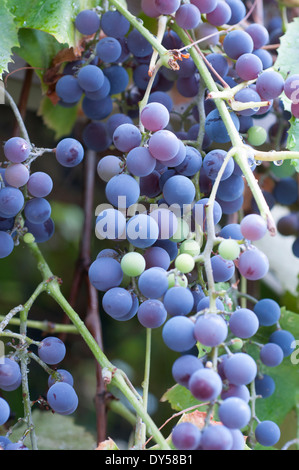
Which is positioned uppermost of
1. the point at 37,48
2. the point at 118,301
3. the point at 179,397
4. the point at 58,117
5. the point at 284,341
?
the point at 37,48

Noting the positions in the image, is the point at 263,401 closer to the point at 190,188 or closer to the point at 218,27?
the point at 190,188

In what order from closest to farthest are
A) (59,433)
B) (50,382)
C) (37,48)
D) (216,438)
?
1. (216,438)
2. (50,382)
3. (37,48)
4. (59,433)

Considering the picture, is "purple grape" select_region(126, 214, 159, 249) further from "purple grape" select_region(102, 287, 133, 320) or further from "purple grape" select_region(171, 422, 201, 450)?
"purple grape" select_region(171, 422, 201, 450)

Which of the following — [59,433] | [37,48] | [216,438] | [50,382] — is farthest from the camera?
[59,433]

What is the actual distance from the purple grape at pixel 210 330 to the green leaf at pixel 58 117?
0.71 meters

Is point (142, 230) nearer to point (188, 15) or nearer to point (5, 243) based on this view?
point (5, 243)

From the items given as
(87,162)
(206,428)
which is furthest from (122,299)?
(87,162)

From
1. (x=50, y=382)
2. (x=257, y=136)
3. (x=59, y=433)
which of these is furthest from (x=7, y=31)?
(x=59, y=433)

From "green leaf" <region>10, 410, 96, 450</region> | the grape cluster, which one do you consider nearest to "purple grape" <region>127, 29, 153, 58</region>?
the grape cluster

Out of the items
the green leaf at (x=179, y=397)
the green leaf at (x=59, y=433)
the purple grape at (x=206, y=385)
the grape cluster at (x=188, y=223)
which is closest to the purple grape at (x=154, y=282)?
the grape cluster at (x=188, y=223)

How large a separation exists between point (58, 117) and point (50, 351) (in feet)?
1.95

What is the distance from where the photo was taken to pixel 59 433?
106 cm

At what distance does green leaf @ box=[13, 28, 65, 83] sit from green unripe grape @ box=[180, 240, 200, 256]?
442 millimetres

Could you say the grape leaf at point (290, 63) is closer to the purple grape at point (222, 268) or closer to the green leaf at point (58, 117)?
the purple grape at point (222, 268)
